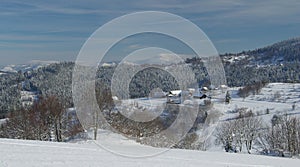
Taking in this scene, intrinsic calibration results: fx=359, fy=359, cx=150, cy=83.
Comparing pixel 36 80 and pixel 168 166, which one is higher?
pixel 36 80

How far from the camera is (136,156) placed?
18859 mm

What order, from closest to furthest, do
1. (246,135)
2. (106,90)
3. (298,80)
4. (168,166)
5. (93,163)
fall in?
(93,163) < (168,166) < (106,90) < (246,135) < (298,80)

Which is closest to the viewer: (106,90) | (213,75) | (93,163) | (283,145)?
(213,75)

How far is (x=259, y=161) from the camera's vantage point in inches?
927

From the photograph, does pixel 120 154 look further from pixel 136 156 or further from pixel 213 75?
pixel 213 75

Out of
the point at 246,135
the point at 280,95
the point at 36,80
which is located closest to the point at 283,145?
the point at 246,135

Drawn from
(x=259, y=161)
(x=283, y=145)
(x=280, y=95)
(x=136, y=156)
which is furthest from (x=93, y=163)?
(x=280, y=95)

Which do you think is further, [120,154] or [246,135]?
[246,135]

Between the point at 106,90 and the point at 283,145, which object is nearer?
the point at 106,90

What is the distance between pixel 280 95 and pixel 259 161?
423 feet

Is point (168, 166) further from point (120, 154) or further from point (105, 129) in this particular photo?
point (105, 129)

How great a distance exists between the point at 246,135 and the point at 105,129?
111ft

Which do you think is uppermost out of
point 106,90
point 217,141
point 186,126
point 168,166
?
point 106,90

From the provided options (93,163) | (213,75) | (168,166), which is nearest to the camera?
(213,75)
